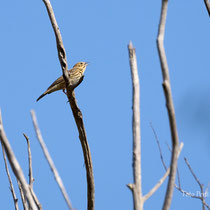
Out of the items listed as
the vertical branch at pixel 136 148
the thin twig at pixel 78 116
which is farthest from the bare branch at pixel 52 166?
the thin twig at pixel 78 116

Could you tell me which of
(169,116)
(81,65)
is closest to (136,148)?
(169,116)

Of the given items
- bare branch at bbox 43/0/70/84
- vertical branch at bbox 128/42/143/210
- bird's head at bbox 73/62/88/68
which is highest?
bird's head at bbox 73/62/88/68

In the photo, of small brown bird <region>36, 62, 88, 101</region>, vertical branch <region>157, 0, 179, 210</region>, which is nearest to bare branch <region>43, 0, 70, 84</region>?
vertical branch <region>157, 0, 179, 210</region>

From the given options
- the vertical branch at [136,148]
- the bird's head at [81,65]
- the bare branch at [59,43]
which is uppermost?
the bird's head at [81,65]

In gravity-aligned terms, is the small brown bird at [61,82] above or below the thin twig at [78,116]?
above

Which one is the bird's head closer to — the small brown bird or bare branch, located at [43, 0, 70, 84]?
the small brown bird

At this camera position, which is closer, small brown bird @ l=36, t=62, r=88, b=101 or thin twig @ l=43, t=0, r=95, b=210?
thin twig @ l=43, t=0, r=95, b=210

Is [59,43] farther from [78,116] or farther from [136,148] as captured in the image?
[136,148]

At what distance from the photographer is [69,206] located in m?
2.47

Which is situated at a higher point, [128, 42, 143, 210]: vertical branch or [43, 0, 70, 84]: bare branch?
[43, 0, 70, 84]: bare branch

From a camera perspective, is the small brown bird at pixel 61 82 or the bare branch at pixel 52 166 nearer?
the bare branch at pixel 52 166

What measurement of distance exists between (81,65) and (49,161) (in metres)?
6.94

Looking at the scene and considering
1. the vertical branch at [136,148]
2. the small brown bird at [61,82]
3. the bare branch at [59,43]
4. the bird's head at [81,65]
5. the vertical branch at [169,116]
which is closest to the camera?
the vertical branch at [169,116]

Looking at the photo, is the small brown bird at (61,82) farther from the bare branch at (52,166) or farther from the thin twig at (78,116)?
the bare branch at (52,166)
